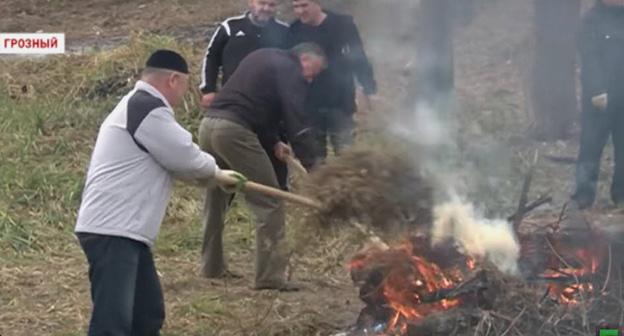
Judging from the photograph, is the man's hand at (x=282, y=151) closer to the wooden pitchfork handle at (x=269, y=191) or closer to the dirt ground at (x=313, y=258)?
the dirt ground at (x=313, y=258)

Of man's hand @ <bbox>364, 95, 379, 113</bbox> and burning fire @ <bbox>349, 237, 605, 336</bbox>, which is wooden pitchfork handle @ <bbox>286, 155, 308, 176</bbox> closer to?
burning fire @ <bbox>349, 237, 605, 336</bbox>

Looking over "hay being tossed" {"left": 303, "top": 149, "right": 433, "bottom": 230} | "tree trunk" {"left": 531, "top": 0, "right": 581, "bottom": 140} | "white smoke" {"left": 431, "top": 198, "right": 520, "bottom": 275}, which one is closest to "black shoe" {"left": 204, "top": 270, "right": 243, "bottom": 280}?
"hay being tossed" {"left": 303, "top": 149, "right": 433, "bottom": 230}

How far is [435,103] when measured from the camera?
32.2ft

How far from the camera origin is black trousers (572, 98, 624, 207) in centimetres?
1040

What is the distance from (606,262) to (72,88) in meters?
7.52

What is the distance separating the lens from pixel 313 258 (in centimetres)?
958

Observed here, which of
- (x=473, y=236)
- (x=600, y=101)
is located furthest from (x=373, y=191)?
(x=600, y=101)

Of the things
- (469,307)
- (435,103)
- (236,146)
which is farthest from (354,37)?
(469,307)

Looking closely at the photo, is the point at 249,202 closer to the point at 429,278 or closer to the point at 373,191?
the point at 373,191

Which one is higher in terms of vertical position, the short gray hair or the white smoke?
the short gray hair

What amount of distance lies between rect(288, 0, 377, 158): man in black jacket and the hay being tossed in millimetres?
2242

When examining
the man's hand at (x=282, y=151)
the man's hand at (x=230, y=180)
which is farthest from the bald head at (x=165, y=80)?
the man's hand at (x=282, y=151)

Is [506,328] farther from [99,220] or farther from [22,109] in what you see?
[22,109]

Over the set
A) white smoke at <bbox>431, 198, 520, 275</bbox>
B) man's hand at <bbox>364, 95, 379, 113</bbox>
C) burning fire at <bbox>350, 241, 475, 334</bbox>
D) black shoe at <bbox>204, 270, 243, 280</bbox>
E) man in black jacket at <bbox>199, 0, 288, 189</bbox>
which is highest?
man in black jacket at <bbox>199, 0, 288, 189</bbox>
